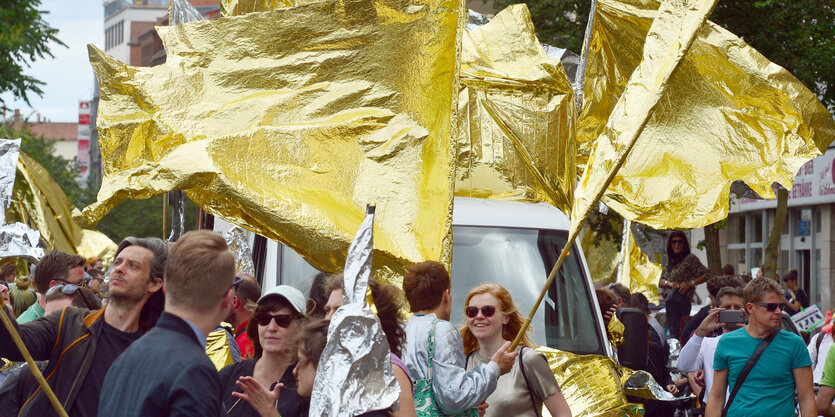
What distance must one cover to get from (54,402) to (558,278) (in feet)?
11.8

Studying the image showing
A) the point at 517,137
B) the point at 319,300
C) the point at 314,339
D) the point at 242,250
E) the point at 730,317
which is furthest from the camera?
the point at 242,250

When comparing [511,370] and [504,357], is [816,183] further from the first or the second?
[504,357]

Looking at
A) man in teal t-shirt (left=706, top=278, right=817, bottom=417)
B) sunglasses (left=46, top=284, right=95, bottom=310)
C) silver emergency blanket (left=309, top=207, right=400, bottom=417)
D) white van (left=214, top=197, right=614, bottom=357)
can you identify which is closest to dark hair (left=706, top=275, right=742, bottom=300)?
man in teal t-shirt (left=706, top=278, right=817, bottom=417)

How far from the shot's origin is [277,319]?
187 inches

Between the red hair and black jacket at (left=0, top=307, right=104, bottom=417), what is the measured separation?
175 centimetres

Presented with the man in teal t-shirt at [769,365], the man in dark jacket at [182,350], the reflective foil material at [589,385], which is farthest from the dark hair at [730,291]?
the man in dark jacket at [182,350]

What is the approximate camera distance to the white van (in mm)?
6977

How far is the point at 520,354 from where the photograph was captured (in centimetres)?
562

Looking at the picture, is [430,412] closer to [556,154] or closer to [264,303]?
[264,303]

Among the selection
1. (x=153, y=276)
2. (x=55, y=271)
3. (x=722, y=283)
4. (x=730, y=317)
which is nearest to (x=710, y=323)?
(x=730, y=317)

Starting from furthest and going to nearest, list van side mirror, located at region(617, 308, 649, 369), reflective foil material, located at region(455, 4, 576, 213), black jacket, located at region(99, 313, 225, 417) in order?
reflective foil material, located at region(455, 4, 576, 213), van side mirror, located at region(617, 308, 649, 369), black jacket, located at region(99, 313, 225, 417)

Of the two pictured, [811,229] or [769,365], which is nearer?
[769,365]

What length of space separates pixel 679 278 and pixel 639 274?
557 millimetres

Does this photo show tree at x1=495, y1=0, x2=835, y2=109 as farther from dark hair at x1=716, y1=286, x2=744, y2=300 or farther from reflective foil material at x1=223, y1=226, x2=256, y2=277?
reflective foil material at x1=223, y1=226, x2=256, y2=277
